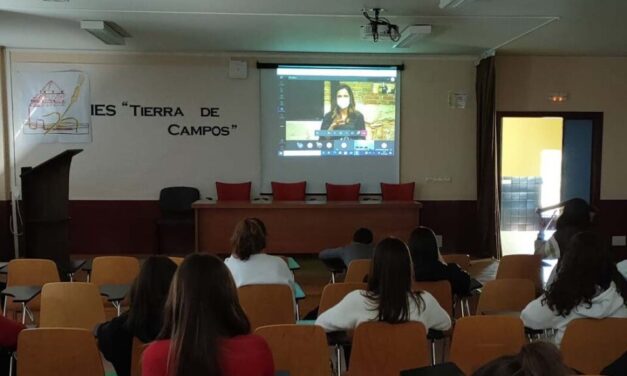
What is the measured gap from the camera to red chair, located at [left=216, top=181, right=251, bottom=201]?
7.43 m

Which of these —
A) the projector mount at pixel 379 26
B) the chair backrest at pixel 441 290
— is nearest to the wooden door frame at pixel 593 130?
the projector mount at pixel 379 26

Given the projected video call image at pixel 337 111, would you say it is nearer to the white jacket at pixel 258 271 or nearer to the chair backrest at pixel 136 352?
the white jacket at pixel 258 271

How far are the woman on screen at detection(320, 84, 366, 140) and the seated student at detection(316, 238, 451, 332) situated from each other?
5056 millimetres

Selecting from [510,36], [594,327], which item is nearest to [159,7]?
[510,36]

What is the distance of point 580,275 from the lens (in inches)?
106

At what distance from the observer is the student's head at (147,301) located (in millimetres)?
2184

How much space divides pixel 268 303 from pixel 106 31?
4.15 m

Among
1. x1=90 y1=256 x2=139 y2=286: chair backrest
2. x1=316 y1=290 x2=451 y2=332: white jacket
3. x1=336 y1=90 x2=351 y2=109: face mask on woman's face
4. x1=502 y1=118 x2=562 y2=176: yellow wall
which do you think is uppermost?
x1=336 y1=90 x2=351 y2=109: face mask on woman's face

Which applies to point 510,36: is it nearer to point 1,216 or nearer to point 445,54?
point 445,54

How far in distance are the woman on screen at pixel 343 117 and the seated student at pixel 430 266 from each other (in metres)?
4.16

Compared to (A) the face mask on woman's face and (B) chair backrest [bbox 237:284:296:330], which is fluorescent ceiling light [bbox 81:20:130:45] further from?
(B) chair backrest [bbox 237:284:296:330]

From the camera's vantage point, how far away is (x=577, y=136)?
26.6 ft

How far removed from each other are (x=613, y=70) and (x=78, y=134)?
765cm

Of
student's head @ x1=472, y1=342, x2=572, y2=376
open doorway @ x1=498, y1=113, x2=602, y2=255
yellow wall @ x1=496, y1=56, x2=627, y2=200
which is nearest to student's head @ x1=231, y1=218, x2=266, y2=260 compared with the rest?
student's head @ x1=472, y1=342, x2=572, y2=376
